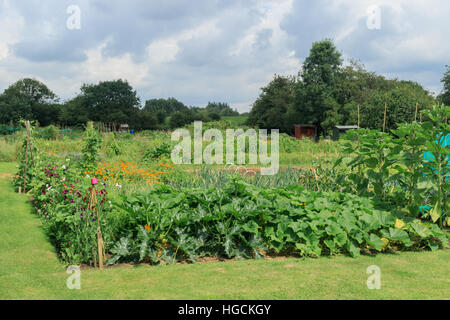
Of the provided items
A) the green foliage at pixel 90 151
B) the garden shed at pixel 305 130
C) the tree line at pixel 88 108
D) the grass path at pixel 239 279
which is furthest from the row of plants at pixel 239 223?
the tree line at pixel 88 108

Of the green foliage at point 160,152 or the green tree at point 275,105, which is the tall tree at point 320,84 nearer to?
the green tree at point 275,105

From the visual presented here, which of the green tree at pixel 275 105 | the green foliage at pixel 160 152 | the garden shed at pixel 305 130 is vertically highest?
the green tree at pixel 275 105

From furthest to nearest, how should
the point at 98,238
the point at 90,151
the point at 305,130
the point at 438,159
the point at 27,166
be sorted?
the point at 305,130 < the point at 90,151 < the point at 27,166 < the point at 438,159 < the point at 98,238

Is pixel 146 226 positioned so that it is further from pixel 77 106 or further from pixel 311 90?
pixel 77 106

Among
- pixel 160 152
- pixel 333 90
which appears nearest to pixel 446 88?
pixel 333 90

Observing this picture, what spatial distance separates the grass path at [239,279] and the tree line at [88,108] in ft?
159

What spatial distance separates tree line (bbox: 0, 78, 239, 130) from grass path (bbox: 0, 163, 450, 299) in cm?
4834

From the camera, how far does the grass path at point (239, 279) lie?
11.1 ft

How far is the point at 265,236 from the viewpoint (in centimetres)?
459

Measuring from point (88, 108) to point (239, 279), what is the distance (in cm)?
6015

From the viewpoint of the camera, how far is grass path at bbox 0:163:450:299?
11.1 ft

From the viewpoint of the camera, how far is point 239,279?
367cm

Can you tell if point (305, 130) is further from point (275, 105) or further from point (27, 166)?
point (27, 166)

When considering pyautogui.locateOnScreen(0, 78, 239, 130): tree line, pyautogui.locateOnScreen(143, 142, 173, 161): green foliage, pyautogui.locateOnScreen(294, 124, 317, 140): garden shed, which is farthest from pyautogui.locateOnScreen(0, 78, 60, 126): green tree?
pyautogui.locateOnScreen(143, 142, 173, 161): green foliage
